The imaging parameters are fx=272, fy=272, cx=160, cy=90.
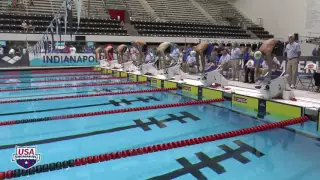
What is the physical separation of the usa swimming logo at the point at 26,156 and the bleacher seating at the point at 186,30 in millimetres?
17036

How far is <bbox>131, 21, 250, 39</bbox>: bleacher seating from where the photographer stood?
19.0 metres

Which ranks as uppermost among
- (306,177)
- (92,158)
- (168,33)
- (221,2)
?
(221,2)

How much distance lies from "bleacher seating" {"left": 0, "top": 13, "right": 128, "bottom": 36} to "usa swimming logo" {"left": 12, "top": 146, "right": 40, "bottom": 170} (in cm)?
1472

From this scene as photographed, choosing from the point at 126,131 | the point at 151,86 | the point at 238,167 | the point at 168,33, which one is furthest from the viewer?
the point at 168,33

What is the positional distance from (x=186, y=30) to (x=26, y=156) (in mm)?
19256

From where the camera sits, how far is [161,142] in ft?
10.5

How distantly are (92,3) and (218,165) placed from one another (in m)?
20.7

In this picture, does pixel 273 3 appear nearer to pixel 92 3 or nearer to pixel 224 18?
pixel 224 18

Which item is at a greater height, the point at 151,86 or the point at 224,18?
the point at 224,18

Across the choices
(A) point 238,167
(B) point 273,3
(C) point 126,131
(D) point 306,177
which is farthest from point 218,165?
(B) point 273,3

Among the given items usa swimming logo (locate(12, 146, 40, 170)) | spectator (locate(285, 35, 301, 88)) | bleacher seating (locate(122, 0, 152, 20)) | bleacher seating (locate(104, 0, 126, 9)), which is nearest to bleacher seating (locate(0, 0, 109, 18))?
bleacher seating (locate(104, 0, 126, 9))

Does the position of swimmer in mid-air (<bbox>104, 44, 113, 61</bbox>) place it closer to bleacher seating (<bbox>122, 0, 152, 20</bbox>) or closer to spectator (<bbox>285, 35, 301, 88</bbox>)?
spectator (<bbox>285, 35, 301, 88</bbox>)

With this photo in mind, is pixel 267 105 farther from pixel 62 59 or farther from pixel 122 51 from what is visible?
pixel 62 59

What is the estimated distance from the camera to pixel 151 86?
7461mm
